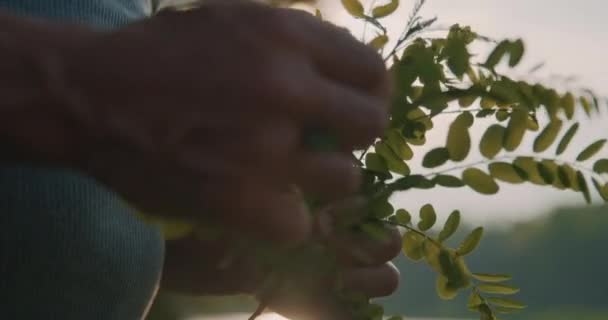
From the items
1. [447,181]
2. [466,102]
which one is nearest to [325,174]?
[447,181]

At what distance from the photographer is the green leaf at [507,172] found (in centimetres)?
55

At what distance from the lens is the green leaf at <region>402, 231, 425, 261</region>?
651 mm

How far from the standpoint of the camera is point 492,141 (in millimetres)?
543

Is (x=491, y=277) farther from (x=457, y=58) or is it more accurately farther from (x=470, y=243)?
(x=457, y=58)

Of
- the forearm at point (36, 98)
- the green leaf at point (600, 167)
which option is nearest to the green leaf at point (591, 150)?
the green leaf at point (600, 167)

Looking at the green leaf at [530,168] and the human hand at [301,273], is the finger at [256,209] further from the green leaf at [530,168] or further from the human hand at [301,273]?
the green leaf at [530,168]

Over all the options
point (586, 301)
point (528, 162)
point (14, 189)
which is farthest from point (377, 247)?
point (586, 301)

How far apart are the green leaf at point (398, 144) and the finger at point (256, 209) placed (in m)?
0.28

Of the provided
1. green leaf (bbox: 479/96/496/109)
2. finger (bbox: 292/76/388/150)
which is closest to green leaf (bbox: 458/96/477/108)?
green leaf (bbox: 479/96/496/109)

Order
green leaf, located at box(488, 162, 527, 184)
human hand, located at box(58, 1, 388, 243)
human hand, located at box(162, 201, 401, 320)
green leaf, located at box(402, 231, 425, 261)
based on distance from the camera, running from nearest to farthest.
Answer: human hand, located at box(58, 1, 388, 243) → human hand, located at box(162, 201, 401, 320) → green leaf, located at box(488, 162, 527, 184) → green leaf, located at box(402, 231, 425, 261)

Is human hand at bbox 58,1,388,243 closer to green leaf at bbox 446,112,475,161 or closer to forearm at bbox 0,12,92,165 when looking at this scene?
forearm at bbox 0,12,92,165

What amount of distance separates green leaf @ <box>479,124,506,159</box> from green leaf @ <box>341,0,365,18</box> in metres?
0.16

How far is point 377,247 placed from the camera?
602mm

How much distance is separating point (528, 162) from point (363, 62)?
22 centimetres
